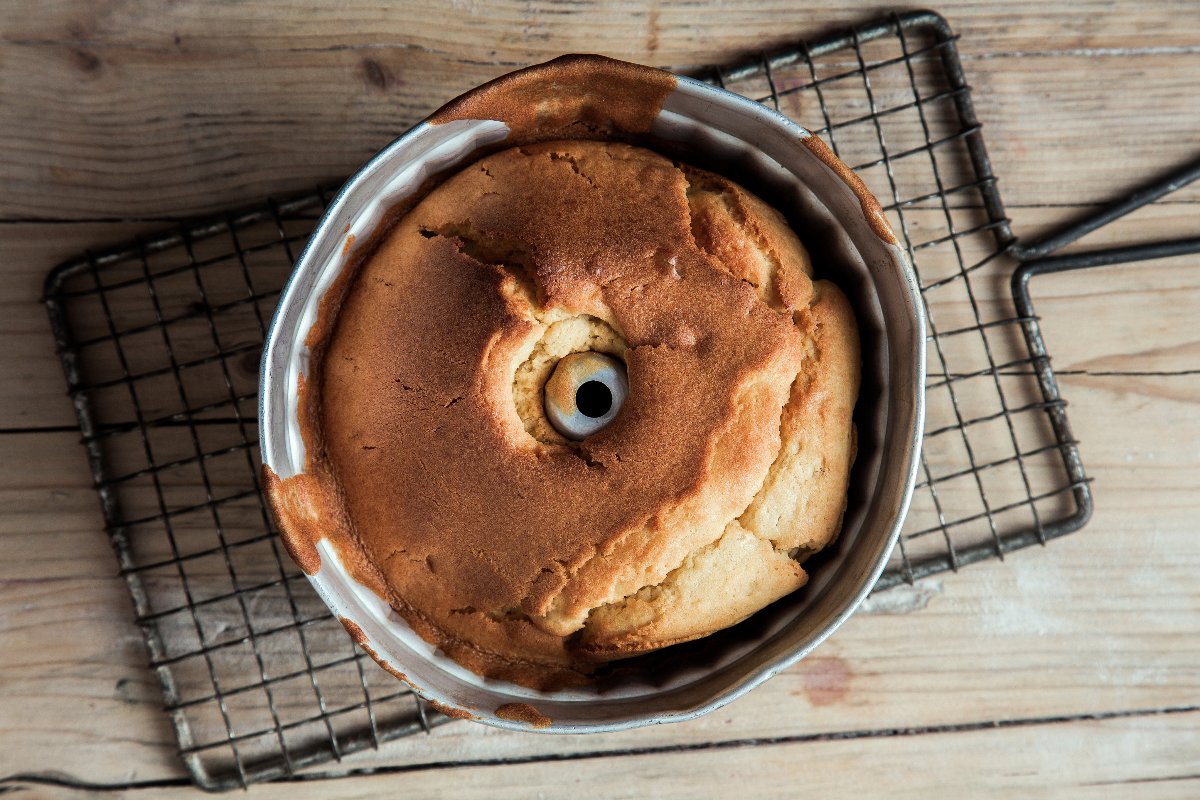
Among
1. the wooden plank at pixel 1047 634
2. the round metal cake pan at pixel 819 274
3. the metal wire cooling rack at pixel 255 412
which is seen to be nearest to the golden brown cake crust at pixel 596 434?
the round metal cake pan at pixel 819 274

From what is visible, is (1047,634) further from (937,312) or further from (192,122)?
(192,122)

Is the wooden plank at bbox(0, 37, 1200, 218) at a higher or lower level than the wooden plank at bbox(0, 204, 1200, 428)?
higher

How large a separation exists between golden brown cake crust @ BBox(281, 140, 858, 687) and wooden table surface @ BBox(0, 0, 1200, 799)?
0.37 m

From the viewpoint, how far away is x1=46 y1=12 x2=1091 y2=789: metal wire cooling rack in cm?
127

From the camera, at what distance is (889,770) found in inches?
55.9

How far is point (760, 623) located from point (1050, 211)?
0.79 meters

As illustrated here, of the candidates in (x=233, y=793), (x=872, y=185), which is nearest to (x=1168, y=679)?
(x=872, y=185)

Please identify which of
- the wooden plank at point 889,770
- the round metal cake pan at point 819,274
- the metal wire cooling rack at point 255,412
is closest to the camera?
the round metal cake pan at point 819,274

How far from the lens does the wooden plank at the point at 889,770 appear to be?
1373 mm

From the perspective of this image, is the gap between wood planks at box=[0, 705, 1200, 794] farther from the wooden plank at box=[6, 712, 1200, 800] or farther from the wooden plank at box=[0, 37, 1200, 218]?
the wooden plank at box=[0, 37, 1200, 218]

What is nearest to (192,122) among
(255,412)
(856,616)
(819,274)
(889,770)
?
(255,412)

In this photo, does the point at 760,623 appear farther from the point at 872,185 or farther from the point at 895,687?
the point at 872,185

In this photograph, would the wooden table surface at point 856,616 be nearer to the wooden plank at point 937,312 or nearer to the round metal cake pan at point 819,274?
the wooden plank at point 937,312

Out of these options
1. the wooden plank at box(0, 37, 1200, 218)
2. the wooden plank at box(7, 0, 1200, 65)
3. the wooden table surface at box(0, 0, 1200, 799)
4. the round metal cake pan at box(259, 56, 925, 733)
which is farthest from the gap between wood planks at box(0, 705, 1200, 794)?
the wooden plank at box(7, 0, 1200, 65)
